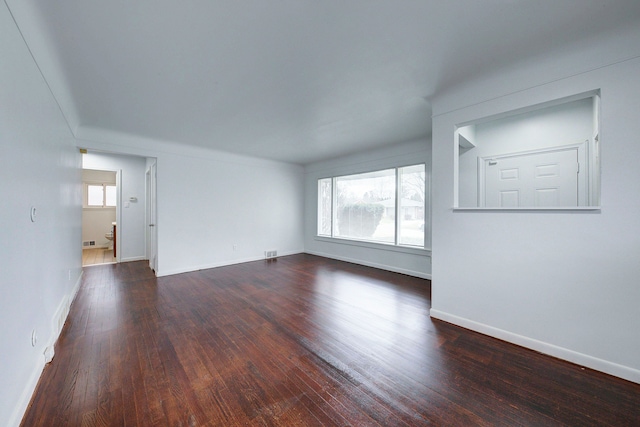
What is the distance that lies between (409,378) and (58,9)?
3.50 meters

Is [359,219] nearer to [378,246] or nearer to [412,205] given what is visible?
[378,246]

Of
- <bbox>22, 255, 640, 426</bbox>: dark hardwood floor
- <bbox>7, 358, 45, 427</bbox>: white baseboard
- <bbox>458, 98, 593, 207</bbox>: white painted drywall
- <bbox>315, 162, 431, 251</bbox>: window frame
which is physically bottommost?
<bbox>22, 255, 640, 426</bbox>: dark hardwood floor

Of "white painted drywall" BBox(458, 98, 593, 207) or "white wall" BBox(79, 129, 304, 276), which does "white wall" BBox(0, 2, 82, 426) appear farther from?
"white painted drywall" BBox(458, 98, 593, 207)

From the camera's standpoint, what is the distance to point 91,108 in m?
3.07

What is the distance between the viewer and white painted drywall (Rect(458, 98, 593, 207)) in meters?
2.87

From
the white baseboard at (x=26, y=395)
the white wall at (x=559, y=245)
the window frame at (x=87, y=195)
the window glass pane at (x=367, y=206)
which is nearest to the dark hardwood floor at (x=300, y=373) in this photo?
the white baseboard at (x=26, y=395)

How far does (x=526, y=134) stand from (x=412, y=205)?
6.58 feet

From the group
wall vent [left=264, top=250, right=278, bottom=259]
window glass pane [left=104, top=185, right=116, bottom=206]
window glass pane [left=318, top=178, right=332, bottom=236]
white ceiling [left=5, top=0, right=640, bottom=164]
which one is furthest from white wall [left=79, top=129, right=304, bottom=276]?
window glass pane [left=104, top=185, right=116, bottom=206]

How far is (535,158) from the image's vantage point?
316 cm

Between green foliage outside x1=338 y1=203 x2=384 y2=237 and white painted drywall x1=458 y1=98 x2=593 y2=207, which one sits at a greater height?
white painted drywall x1=458 y1=98 x2=593 y2=207

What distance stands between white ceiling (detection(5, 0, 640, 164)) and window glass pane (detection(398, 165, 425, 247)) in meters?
1.59

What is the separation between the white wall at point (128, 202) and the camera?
220 inches

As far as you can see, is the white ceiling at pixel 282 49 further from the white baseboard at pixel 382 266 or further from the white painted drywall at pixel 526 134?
the white baseboard at pixel 382 266

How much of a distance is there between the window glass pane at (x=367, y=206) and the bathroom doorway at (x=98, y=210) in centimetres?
657
